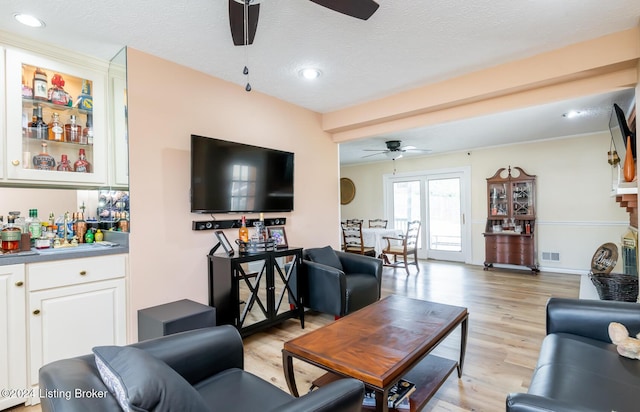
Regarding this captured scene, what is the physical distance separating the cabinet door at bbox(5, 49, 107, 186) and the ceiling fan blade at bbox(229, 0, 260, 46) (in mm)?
1566

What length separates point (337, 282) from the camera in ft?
10.1

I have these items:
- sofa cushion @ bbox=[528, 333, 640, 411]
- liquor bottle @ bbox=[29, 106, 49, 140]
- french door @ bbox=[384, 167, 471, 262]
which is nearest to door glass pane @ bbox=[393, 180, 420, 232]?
french door @ bbox=[384, 167, 471, 262]

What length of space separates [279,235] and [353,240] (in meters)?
2.84

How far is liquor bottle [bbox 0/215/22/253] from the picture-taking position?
2066 mm

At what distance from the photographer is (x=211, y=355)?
1.50 meters

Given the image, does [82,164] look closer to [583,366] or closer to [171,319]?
[171,319]

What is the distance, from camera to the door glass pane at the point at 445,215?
682 cm

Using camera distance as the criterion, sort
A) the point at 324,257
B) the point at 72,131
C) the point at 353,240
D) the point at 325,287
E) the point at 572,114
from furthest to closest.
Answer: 1. the point at 353,240
2. the point at 572,114
3. the point at 324,257
4. the point at 325,287
5. the point at 72,131

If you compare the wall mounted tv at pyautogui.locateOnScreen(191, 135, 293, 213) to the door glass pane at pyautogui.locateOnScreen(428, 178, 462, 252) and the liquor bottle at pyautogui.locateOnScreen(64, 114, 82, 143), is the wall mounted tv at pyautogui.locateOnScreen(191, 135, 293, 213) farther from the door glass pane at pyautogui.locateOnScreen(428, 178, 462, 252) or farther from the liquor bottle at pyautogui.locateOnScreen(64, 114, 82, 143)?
the door glass pane at pyautogui.locateOnScreen(428, 178, 462, 252)

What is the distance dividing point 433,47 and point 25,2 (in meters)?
2.76

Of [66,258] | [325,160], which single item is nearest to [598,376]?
[66,258]

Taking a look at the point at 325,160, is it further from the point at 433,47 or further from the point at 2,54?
the point at 2,54

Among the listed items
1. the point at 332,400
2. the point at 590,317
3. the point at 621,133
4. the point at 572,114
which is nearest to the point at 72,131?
the point at 332,400

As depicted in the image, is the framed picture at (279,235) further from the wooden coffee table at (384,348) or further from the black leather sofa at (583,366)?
the black leather sofa at (583,366)
